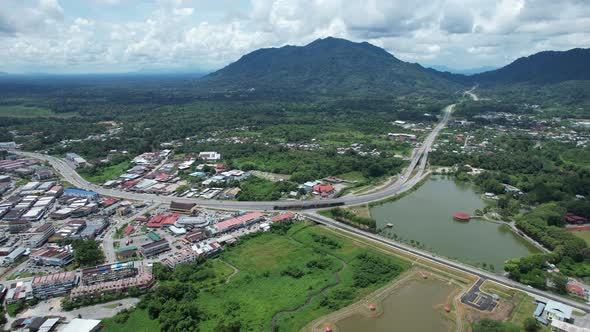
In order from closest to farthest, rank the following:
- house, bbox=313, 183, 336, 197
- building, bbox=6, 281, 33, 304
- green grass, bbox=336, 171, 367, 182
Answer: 1. building, bbox=6, 281, 33, 304
2. house, bbox=313, 183, 336, 197
3. green grass, bbox=336, 171, 367, 182

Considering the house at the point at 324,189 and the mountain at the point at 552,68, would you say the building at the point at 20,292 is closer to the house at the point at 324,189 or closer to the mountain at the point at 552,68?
the house at the point at 324,189

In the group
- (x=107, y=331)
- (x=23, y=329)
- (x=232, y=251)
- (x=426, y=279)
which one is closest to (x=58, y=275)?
(x=23, y=329)

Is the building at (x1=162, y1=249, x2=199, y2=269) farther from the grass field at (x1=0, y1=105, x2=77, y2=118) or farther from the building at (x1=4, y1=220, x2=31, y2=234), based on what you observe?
the grass field at (x1=0, y1=105, x2=77, y2=118)

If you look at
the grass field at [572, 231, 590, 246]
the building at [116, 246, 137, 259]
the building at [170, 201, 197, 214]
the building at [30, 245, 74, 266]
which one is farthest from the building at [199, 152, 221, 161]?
the grass field at [572, 231, 590, 246]

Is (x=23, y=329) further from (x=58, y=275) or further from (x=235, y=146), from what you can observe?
(x=235, y=146)

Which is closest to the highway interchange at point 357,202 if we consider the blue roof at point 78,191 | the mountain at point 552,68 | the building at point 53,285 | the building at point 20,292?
the blue roof at point 78,191

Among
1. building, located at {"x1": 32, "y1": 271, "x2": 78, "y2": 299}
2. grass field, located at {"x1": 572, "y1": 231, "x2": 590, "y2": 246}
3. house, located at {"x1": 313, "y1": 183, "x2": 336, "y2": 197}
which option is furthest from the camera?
house, located at {"x1": 313, "y1": 183, "x2": 336, "y2": 197}
